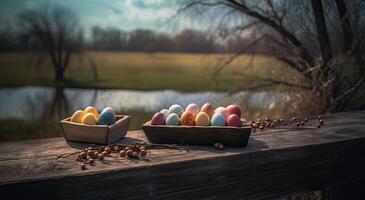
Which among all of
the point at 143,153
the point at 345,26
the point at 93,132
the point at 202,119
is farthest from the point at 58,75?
the point at 143,153

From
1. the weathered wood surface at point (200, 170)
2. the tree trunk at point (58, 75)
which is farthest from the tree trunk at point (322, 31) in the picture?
the tree trunk at point (58, 75)

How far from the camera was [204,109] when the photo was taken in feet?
5.65

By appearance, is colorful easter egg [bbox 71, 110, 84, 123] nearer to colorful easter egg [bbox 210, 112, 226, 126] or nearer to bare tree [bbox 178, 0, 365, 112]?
colorful easter egg [bbox 210, 112, 226, 126]

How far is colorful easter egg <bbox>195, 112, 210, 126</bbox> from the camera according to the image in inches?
62.5

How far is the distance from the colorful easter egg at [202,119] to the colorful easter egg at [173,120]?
8 cm

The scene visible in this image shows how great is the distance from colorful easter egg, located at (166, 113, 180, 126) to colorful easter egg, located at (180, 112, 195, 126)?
0.02 metres

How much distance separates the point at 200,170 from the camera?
1383 mm

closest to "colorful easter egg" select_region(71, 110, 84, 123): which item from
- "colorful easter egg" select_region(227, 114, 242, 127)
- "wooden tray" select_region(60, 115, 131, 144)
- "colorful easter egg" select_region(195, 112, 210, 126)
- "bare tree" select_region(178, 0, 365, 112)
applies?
"wooden tray" select_region(60, 115, 131, 144)

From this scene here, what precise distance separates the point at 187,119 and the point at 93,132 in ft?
1.24

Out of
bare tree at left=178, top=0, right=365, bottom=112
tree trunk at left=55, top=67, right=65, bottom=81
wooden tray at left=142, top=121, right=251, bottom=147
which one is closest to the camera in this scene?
wooden tray at left=142, top=121, right=251, bottom=147

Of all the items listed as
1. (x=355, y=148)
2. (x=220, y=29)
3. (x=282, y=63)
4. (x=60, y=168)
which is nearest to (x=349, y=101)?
(x=282, y=63)

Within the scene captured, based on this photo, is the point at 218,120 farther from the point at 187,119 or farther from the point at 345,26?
the point at 345,26

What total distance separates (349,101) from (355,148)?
1.62 meters

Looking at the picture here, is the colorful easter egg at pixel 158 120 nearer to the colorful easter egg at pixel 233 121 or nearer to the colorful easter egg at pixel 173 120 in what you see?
the colorful easter egg at pixel 173 120
